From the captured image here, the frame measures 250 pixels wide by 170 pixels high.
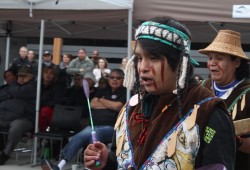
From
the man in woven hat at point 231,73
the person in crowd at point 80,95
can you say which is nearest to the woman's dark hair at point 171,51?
the man in woven hat at point 231,73

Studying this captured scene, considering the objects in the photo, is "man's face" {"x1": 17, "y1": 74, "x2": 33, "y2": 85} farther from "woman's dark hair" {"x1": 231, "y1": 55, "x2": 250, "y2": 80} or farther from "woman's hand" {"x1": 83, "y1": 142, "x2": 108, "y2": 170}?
"woman's hand" {"x1": 83, "y1": 142, "x2": 108, "y2": 170}

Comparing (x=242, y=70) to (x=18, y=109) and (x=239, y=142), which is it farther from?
(x=18, y=109)

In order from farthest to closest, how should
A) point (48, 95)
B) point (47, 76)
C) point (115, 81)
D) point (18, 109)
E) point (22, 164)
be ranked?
point (47, 76), point (48, 95), point (18, 109), point (22, 164), point (115, 81)

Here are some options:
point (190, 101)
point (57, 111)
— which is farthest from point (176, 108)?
point (57, 111)

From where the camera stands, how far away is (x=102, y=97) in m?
7.45

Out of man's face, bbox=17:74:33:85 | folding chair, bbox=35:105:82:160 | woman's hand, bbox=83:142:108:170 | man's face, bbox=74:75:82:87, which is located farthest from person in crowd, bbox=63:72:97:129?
woman's hand, bbox=83:142:108:170

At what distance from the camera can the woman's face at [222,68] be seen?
116 inches

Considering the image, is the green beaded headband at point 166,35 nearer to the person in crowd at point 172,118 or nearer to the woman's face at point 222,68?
the person in crowd at point 172,118

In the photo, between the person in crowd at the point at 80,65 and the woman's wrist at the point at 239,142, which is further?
the person in crowd at the point at 80,65

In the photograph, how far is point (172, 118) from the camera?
174 centimetres

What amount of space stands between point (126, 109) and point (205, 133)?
458 millimetres

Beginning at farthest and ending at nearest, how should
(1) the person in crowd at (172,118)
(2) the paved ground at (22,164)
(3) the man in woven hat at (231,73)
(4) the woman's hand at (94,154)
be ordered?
(2) the paved ground at (22,164)
(3) the man in woven hat at (231,73)
(4) the woman's hand at (94,154)
(1) the person in crowd at (172,118)

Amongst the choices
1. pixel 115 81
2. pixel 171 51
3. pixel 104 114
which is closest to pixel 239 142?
pixel 171 51

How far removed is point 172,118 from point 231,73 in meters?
1.34
